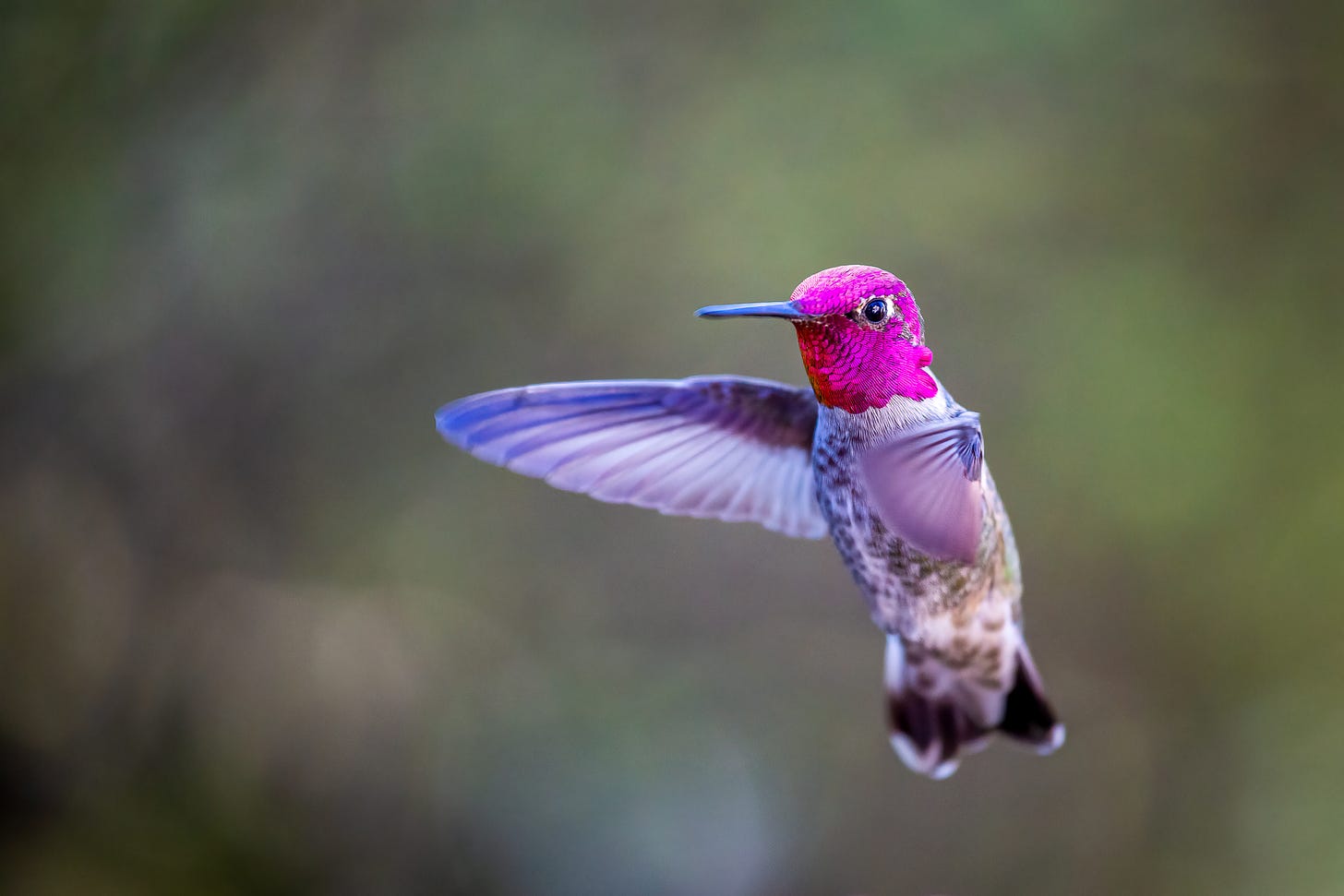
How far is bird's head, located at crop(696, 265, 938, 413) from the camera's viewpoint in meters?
0.93

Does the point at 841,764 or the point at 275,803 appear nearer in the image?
the point at 275,803

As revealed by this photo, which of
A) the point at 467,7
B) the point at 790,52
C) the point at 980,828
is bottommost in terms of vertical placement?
the point at 980,828

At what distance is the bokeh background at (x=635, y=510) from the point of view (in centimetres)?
242

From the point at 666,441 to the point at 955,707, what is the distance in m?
0.58

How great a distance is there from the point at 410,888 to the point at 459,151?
169 cm

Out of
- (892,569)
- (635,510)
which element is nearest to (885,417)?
(892,569)

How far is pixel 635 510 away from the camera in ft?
8.68

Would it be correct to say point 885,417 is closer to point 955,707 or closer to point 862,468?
point 862,468

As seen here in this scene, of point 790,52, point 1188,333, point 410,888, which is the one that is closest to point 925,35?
point 790,52

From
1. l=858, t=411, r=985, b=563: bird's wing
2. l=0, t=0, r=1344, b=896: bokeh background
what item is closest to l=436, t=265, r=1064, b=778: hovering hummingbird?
l=858, t=411, r=985, b=563: bird's wing

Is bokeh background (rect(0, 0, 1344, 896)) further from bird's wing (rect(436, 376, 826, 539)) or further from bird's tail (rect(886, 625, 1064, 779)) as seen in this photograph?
bird's wing (rect(436, 376, 826, 539))

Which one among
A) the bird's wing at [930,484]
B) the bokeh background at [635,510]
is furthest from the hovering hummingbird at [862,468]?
the bokeh background at [635,510]

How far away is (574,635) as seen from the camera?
2.61 m

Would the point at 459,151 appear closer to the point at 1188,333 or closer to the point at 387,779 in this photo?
the point at 387,779
